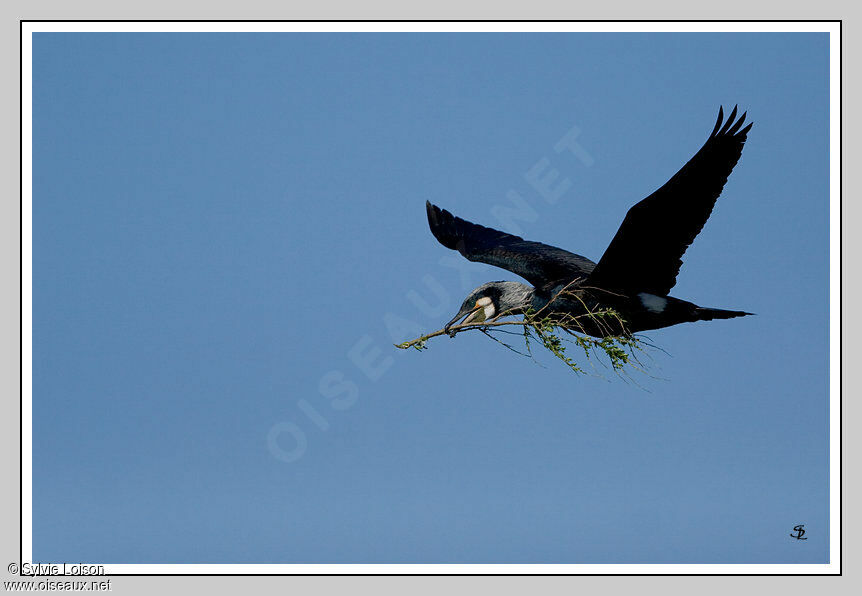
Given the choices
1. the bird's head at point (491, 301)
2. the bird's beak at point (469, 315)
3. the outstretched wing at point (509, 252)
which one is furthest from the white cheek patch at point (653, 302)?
the bird's beak at point (469, 315)

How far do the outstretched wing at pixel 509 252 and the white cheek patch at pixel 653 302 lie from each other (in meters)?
0.79

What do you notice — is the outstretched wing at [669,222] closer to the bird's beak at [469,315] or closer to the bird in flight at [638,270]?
the bird in flight at [638,270]

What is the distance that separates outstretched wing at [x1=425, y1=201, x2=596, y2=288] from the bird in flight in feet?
0.05

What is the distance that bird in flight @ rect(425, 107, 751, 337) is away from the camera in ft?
29.0

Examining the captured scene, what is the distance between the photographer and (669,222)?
925cm

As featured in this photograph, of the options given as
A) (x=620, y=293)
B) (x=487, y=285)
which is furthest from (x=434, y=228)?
(x=620, y=293)

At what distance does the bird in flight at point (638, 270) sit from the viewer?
8.84 metres

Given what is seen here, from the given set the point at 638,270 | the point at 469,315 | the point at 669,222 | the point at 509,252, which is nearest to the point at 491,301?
the point at 469,315

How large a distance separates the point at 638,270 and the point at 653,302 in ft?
1.39

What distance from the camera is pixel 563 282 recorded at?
33.4 feet

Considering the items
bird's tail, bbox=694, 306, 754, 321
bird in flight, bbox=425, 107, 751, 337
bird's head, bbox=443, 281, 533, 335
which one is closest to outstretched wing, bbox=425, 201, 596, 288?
bird in flight, bbox=425, 107, 751, 337

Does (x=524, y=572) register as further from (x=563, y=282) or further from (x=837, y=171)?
(x=837, y=171)

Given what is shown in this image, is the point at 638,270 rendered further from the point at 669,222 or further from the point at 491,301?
the point at 491,301

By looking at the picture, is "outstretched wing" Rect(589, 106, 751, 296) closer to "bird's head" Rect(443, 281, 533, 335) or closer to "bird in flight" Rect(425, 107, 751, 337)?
"bird in flight" Rect(425, 107, 751, 337)
